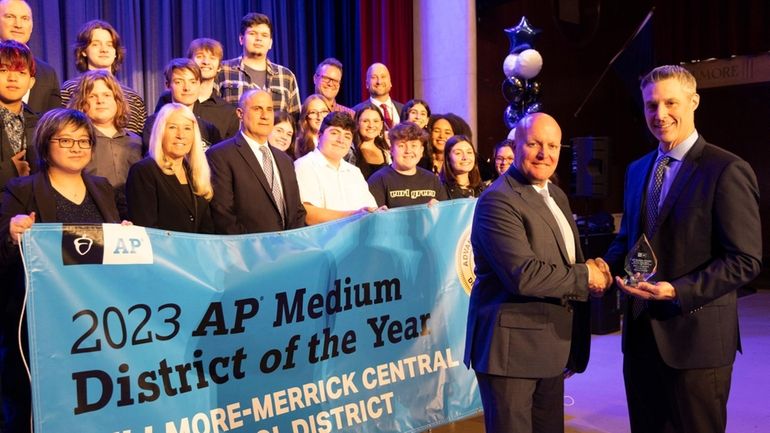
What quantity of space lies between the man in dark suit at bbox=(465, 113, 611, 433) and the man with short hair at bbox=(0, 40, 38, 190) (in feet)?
7.89

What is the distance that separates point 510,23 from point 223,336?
25.5 feet

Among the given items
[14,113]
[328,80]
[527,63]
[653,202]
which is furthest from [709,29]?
[14,113]

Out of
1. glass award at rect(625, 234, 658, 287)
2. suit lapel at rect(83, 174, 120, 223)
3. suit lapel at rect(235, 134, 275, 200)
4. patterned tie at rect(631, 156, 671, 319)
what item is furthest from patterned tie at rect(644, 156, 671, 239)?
suit lapel at rect(83, 174, 120, 223)

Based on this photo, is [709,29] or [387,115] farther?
[709,29]

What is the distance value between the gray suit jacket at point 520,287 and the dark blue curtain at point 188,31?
5.42 m

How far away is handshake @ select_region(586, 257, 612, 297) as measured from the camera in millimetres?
2633

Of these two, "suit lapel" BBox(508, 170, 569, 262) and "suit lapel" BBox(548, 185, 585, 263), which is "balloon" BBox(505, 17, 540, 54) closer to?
"suit lapel" BBox(548, 185, 585, 263)

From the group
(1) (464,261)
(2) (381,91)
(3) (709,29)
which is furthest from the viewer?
(3) (709,29)

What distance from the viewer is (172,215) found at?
343 centimetres

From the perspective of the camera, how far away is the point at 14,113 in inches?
143

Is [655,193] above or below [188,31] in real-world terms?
below

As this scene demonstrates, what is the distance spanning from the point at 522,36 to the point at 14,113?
6.26 m

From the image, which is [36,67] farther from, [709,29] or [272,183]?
[709,29]

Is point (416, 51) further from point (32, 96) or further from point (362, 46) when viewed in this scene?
point (32, 96)
